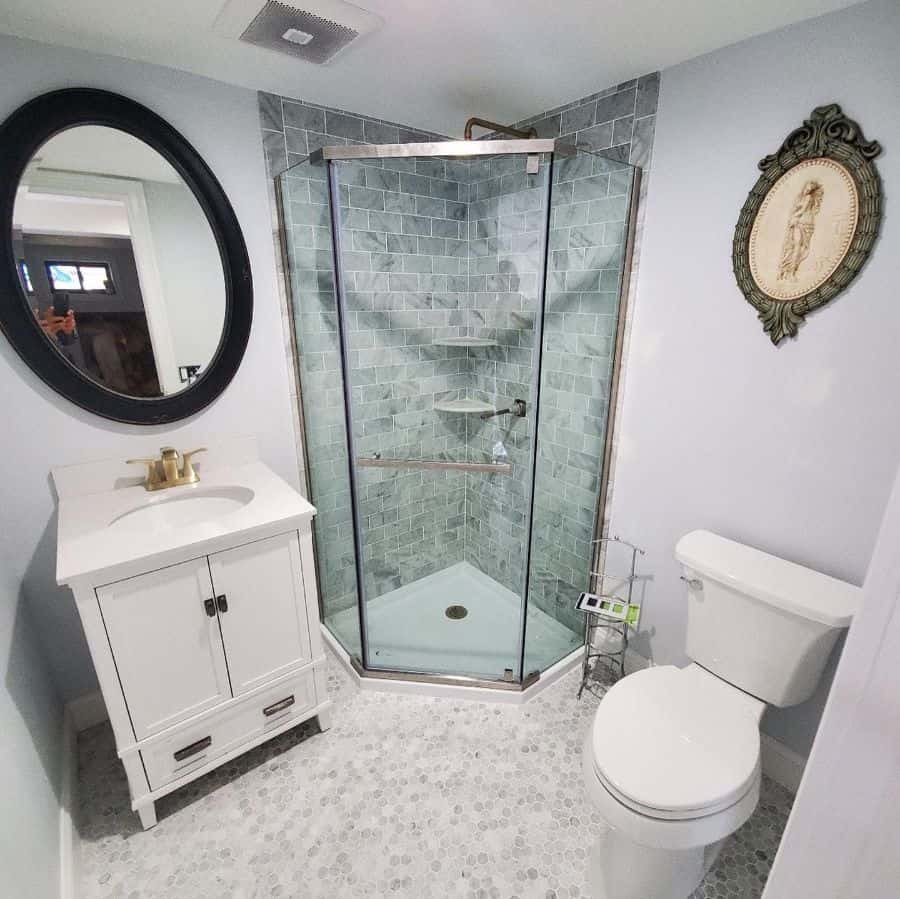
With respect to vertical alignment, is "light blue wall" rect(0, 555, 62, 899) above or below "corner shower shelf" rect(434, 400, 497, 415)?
below

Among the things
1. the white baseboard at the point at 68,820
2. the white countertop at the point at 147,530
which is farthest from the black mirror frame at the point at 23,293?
the white baseboard at the point at 68,820

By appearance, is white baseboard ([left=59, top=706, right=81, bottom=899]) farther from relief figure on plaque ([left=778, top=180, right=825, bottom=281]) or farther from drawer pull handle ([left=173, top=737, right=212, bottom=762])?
relief figure on plaque ([left=778, top=180, right=825, bottom=281])

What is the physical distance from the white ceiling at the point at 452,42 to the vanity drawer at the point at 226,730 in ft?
6.53

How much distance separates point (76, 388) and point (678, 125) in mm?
2116

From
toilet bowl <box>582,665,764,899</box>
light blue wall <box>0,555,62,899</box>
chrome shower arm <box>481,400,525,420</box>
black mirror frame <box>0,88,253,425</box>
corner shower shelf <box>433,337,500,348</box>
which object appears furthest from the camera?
corner shower shelf <box>433,337,500,348</box>

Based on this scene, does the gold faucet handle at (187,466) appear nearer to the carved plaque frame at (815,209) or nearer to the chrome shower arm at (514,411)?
the chrome shower arm at (514,411)

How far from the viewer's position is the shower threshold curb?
73.9 inches

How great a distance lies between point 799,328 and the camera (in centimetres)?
131

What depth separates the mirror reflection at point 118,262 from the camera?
1396 mm

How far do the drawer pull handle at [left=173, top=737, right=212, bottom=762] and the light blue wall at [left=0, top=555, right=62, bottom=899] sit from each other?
31 cm

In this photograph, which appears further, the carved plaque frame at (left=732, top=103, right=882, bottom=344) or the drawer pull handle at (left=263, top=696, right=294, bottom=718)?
the drawer pull handle at (left=263, top=696, right=294, bottom=718)

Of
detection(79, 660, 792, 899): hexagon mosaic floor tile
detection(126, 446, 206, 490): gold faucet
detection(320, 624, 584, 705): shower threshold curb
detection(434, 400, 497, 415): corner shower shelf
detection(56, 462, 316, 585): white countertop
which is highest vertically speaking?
detection(434, 400, 497, 415): corner shower shelf

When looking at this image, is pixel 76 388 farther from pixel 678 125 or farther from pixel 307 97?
pixel 678 125

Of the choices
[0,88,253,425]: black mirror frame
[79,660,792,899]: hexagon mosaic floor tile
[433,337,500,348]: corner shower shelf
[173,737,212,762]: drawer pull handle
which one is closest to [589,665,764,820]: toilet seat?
[79,660,792,899]: hexagon mosaic floor tile
